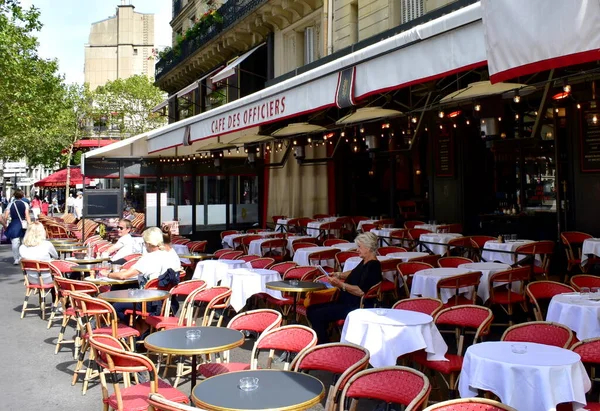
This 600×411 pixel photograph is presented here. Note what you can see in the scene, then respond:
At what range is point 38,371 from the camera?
6324mm

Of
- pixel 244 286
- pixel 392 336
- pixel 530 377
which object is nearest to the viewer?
pixel 530 377

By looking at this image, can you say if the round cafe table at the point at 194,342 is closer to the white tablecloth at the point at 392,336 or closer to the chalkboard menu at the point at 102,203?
the white tablecloth at the point at 392,336

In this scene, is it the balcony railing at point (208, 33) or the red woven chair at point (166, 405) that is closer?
the red woven chair at point (166, 405)

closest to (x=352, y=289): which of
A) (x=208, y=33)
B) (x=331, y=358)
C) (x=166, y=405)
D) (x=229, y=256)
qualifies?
(x=331, y=358)

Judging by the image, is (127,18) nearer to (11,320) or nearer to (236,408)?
(11,320)

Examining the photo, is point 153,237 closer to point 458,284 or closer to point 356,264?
point 356,264

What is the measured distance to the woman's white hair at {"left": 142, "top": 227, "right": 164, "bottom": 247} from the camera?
275 inches

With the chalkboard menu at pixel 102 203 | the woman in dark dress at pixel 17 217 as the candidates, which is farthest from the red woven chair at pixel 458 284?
the woman in dark dress at pixel 17 217

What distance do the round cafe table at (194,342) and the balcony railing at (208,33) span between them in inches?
660

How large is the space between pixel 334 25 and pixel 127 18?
214ft

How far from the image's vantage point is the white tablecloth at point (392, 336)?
15.6 ft

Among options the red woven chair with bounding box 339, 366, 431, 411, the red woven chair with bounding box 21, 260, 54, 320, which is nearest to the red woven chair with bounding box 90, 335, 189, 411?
the red woven chair with bounding box 339, 366, 431, 411

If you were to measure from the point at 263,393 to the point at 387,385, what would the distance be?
75 cm

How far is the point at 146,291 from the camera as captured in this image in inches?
252
